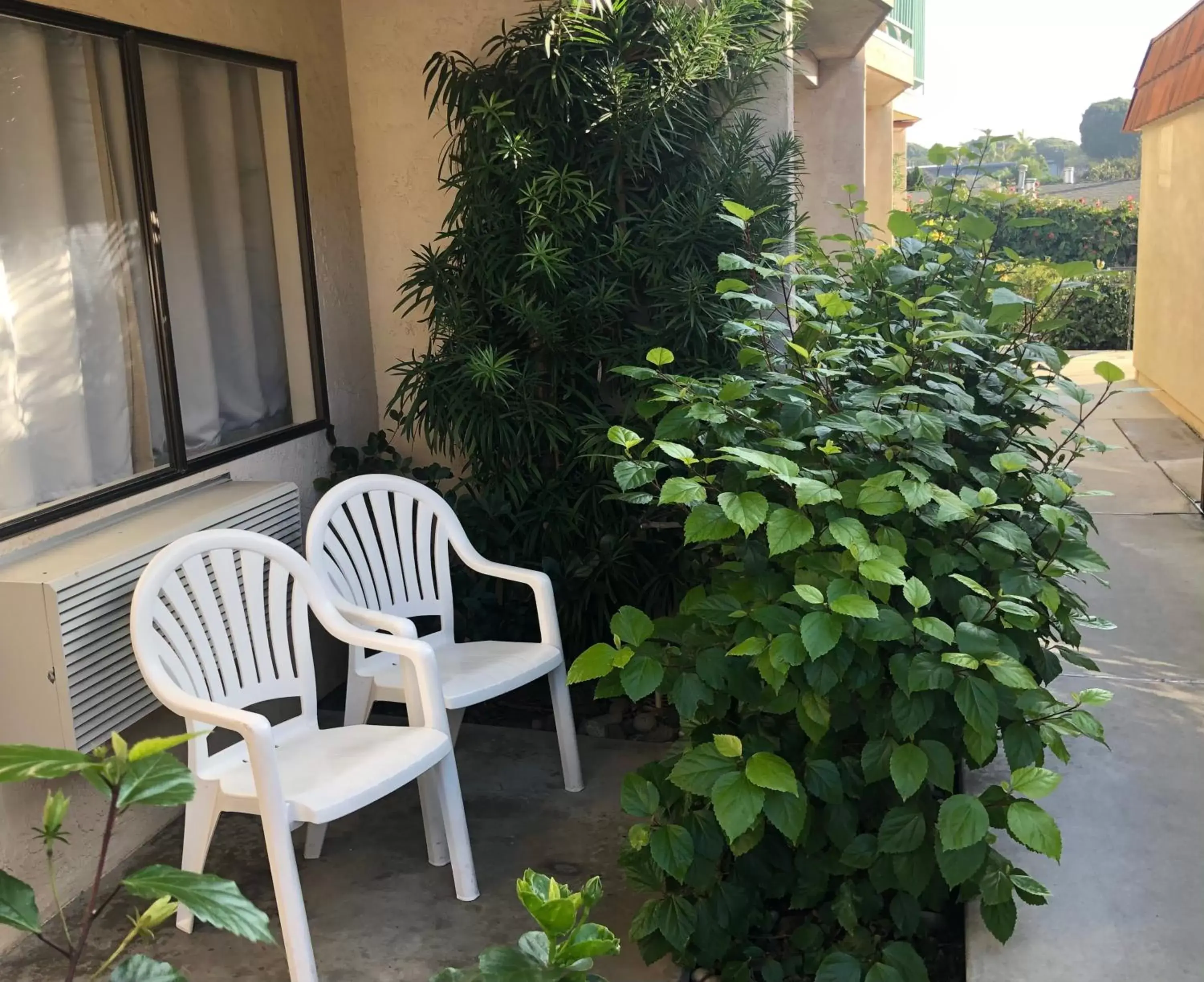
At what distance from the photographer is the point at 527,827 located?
324 centimetres

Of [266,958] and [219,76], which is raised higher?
[219,76]

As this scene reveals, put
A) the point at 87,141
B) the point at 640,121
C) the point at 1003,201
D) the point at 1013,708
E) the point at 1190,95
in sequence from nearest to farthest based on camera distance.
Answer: the point at 1013,708 → the point at 87,141 → the point at 1003,201 → the point at 640,121 → the point at 1190,95

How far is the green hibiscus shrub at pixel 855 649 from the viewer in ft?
6.96

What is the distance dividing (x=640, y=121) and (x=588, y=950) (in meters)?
2.90

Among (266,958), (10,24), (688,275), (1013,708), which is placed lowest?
(266,958)

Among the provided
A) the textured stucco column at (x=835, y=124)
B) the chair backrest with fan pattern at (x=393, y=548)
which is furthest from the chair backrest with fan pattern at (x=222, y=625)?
the textured stucco column at (x=835, y=124)

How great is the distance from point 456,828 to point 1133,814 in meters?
1.64

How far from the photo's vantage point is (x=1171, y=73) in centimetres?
837

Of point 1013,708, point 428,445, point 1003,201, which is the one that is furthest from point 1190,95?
point 1013,708

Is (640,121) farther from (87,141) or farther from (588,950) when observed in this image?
(588,950)

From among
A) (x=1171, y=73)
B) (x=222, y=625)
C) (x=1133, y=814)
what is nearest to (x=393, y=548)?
(x=222, y=625)

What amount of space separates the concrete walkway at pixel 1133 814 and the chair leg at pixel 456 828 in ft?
4.07

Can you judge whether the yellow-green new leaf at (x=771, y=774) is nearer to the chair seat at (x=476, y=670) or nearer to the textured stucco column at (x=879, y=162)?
the chair seat at (x=476, y=670)

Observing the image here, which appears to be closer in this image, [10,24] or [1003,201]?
[10,24]
